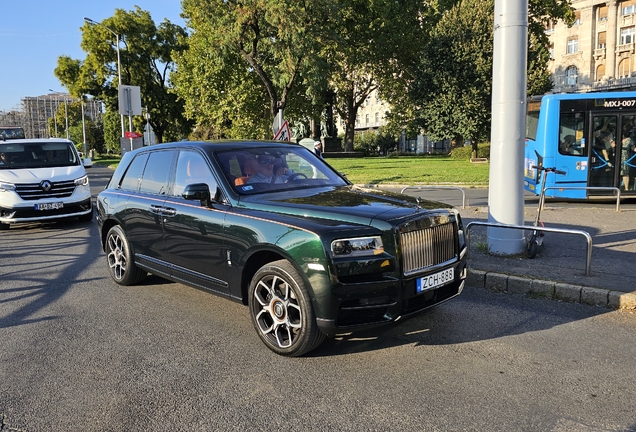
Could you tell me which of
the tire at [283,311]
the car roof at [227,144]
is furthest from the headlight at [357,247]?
the car roof at [227,144]

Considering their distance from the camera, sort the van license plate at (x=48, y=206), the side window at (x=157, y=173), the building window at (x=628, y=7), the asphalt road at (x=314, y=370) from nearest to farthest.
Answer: the asphalt road at (x=314, y=370), the side window at (x=157, y=173), the van license plate at (x=48, y=206), the building window at (x=628, y=7)

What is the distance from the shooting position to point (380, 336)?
15.9 feet

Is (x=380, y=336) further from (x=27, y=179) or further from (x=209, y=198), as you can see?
(x=27, y=179)

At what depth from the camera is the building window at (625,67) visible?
189ft

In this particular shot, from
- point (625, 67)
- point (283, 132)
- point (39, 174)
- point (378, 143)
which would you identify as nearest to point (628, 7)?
point (625, 67)

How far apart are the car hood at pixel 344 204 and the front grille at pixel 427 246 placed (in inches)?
6.1

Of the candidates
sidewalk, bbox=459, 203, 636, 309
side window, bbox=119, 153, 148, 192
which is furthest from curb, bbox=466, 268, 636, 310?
side window, bbox=119, 153, 148, 192

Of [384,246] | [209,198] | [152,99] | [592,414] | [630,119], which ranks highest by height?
[152,99]

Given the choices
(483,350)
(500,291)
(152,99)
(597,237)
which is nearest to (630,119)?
(597,237)

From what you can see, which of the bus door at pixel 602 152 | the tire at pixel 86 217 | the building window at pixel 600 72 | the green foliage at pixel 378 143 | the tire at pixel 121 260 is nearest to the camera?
the tire at pixel 121 260

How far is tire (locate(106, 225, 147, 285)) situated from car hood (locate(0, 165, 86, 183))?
542 centimetres

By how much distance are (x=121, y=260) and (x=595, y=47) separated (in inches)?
2631

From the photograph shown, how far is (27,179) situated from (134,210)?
6.38 meters

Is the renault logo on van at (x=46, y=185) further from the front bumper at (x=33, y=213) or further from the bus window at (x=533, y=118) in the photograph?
the bus window at (x=533, y=118)
